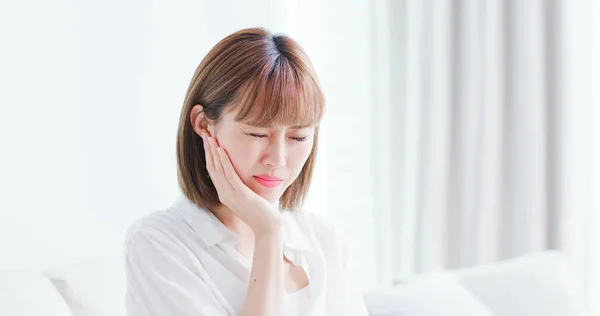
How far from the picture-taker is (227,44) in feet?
5.00

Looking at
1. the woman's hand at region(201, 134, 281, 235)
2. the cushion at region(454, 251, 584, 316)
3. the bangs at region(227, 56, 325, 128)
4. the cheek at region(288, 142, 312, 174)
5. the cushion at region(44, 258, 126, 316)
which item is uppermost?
the bangs at region(227, 56, 325, 128)

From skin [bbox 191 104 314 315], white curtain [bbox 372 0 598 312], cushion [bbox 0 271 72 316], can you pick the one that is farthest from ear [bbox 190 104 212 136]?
white curtain [bbox 372 0 598 312]

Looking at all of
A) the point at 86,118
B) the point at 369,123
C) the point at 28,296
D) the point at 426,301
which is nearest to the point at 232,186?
the point at 28,296

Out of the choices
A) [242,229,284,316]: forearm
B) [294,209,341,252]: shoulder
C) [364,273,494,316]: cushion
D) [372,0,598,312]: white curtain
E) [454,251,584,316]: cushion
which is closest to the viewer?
[242,229,284,316]: forearm

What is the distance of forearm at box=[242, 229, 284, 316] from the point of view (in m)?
1.46

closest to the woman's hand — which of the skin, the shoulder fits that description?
the skin

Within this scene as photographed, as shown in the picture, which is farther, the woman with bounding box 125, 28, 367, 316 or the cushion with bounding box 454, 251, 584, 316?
the cushion with bounding box 454, 251, 584, 316

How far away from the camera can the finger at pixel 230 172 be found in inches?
59.7

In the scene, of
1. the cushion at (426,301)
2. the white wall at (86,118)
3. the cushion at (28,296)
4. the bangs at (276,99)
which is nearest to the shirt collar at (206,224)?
the bangs at (276,99)

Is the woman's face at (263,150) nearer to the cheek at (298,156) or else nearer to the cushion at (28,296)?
the cheek at (298,156)

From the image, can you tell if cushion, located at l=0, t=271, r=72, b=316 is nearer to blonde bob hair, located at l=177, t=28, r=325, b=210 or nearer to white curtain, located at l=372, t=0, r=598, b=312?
blonde bob hair, located at l=177, t=28, r=325, b=210

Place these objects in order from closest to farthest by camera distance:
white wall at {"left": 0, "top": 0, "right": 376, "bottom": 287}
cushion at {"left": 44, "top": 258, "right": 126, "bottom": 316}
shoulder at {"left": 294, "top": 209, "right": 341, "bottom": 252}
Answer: shoulder at {"left": 294, "top": 209, "right": 341, "bottom": 252}
cushion at {"left": 44, "top": 258, "right": 126, "bottom": 316}
white wall at {"left": 0, "top": 0, "right": 376, "bottom": 287}

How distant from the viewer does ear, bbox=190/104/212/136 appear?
1.54 m

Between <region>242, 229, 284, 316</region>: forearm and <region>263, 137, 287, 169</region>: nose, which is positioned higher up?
<region>263, 137, 287, 169</region>: nose
